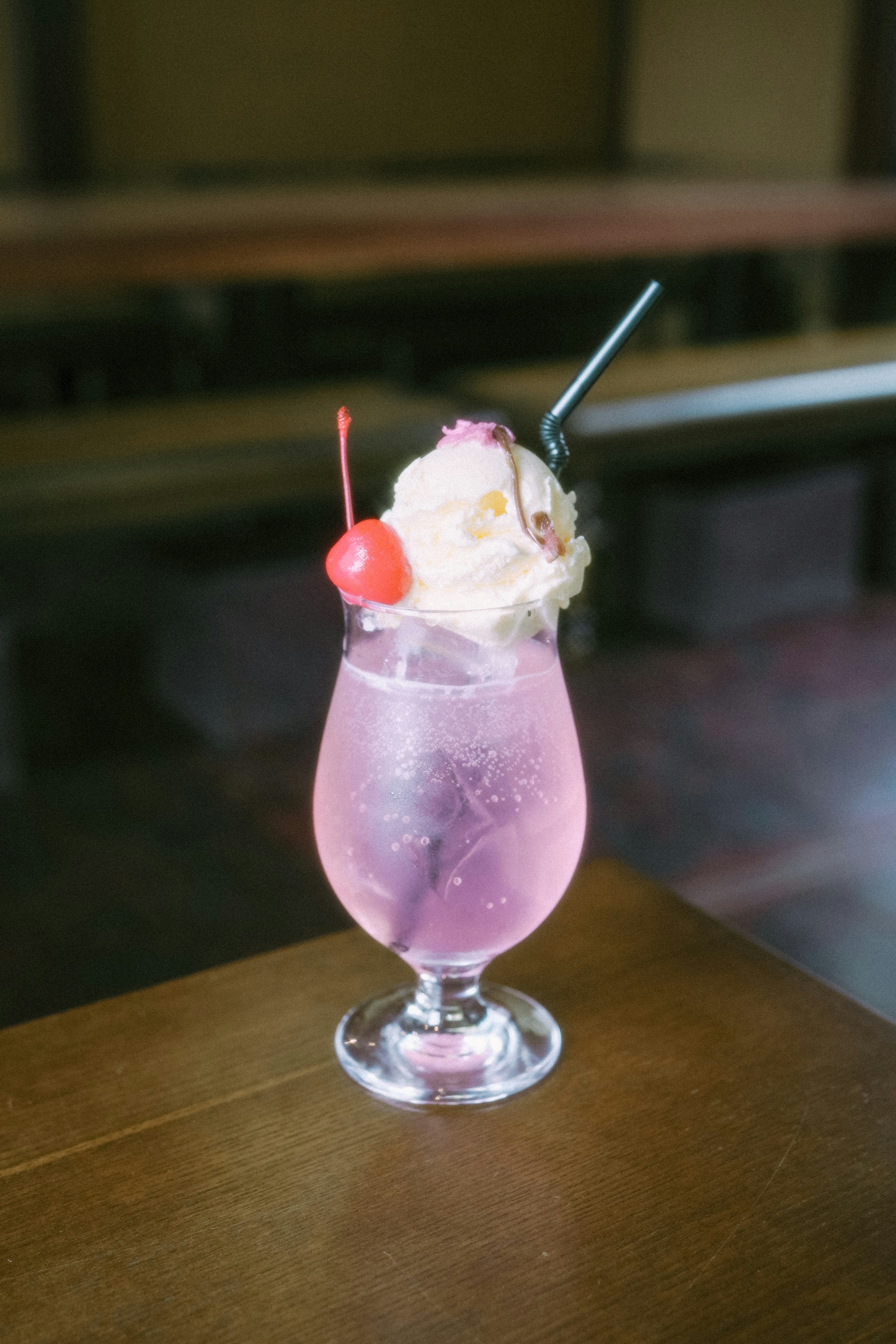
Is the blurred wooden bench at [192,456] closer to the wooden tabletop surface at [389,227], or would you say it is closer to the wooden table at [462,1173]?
the wooden tabletop surface at [389,227]

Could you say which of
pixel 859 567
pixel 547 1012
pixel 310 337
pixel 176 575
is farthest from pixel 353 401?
pixel 547 1012

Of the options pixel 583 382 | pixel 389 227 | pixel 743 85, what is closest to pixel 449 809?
pixel 583 382

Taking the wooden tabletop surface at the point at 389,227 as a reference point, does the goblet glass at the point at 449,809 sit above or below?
below

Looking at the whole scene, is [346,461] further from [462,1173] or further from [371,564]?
[462,1173]

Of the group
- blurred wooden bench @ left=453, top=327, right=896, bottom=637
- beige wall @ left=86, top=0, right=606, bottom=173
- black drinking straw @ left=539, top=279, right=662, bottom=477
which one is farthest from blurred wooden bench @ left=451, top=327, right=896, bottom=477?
black drinking straw @ left=539, top=279, right=662, bottom=477

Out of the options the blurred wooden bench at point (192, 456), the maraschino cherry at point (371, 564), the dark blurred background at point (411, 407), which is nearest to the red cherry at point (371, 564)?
the maraschino cherry at point (371, 564)

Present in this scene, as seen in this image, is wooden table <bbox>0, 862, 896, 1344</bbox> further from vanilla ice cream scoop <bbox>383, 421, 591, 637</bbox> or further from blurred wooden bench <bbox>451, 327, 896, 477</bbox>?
blurred wooden bench <bbox>451, 327, 896, 477</bbox>

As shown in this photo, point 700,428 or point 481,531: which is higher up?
point 481,531

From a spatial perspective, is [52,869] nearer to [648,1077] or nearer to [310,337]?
[648,1077]
